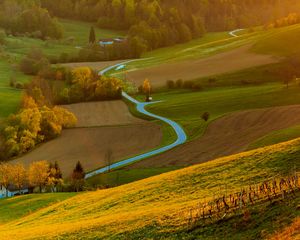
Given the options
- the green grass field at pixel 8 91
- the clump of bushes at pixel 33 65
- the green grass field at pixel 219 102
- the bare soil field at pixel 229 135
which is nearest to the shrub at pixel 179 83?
the green grass field at pixel 219 102

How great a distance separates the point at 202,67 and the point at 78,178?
85.4 metres

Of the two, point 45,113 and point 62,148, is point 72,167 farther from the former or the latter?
point 45,113

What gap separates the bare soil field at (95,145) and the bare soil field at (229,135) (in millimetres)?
9257

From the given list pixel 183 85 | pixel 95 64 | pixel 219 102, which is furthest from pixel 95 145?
pixel 95 64

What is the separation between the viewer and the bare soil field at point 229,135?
65500mm

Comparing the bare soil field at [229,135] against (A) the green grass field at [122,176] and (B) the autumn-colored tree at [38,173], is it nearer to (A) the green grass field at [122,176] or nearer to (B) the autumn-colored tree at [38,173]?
(A) the green grass field at [122,176]

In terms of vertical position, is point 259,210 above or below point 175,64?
below

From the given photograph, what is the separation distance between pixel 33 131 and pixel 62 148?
7825mm

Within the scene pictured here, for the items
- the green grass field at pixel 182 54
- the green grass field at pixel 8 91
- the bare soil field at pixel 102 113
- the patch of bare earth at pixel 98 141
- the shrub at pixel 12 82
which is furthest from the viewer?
the green grass field at pixel 182 54

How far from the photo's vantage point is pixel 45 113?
9300 centimetres

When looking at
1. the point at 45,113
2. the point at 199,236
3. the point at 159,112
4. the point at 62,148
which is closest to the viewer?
the point at 199,236

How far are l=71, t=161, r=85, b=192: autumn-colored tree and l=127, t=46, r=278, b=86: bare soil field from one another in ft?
214

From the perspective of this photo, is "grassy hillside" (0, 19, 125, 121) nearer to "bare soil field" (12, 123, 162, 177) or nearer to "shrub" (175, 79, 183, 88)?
"bare soil field" (12, 123, 162, 177)

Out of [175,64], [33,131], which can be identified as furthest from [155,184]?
[175,64]
